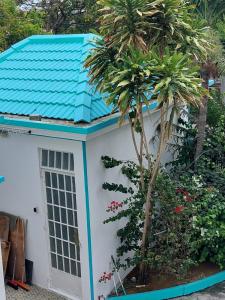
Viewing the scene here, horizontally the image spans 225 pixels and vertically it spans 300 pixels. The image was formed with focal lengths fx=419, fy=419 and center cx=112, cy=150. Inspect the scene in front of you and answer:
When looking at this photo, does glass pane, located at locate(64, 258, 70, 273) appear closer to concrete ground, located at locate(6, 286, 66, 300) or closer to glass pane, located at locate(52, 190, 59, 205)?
concrete ground, located at locate(6, 286, 66, 300)

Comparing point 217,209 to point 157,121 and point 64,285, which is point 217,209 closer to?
point 157,121

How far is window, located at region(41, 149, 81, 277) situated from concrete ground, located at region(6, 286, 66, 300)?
56 cm

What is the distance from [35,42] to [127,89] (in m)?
3.95

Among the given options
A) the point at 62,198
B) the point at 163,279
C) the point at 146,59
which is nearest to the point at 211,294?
the point at 163,279

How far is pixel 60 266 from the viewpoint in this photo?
26.9 feet

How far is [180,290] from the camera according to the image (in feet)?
26.6

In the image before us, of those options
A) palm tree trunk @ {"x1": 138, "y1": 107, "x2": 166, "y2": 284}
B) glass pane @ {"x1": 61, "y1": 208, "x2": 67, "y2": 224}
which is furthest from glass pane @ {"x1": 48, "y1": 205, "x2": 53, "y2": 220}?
palm tree trunk @ {"x1": 138, "y1": 107, "x2": 166, "y2": 284}

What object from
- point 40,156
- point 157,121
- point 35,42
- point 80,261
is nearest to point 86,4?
point 35,42

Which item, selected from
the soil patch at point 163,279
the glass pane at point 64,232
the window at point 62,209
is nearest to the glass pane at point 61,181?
the window at point 62,209

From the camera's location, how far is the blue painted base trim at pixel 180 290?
7820mm

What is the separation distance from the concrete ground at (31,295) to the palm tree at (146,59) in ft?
7.74

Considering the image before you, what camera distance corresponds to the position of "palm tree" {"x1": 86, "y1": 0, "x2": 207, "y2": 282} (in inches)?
245

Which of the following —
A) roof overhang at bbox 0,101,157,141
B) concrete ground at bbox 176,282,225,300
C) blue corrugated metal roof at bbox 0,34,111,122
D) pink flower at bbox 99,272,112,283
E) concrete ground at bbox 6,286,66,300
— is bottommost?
concrete ground at bbox 176,282,225,300

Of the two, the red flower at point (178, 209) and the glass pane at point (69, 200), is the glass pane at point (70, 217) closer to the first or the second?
the glass pane at point (69, 200)
